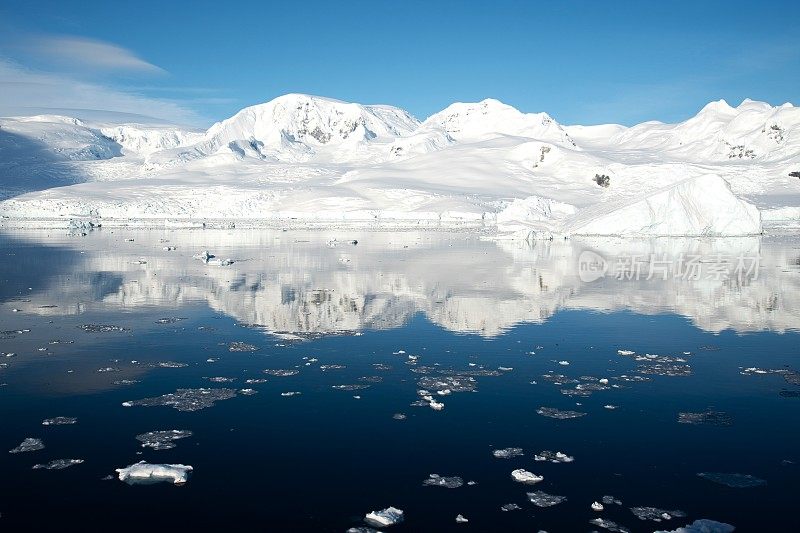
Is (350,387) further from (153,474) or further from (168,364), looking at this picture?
(153,474)

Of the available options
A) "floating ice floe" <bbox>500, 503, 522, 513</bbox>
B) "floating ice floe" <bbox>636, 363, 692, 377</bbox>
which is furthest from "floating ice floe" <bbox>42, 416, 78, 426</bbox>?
"floating ice floe" <bbox>636, 363, 692, 377</bbox>

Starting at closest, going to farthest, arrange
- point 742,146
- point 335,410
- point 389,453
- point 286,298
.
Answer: point 389,453
point 335,410
point 286,298
point 742,146

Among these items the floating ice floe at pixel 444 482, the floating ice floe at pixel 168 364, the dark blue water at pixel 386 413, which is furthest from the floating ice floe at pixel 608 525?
the floating ice floe at pixel 168 364

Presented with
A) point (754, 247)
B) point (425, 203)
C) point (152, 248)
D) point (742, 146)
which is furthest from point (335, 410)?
point (742, 146)

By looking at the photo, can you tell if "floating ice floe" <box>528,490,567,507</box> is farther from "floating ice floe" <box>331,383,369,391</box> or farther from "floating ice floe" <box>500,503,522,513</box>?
"floating ice floe" <box>331,383,369,391</box>

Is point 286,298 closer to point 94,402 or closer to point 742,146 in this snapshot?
point 94,402
